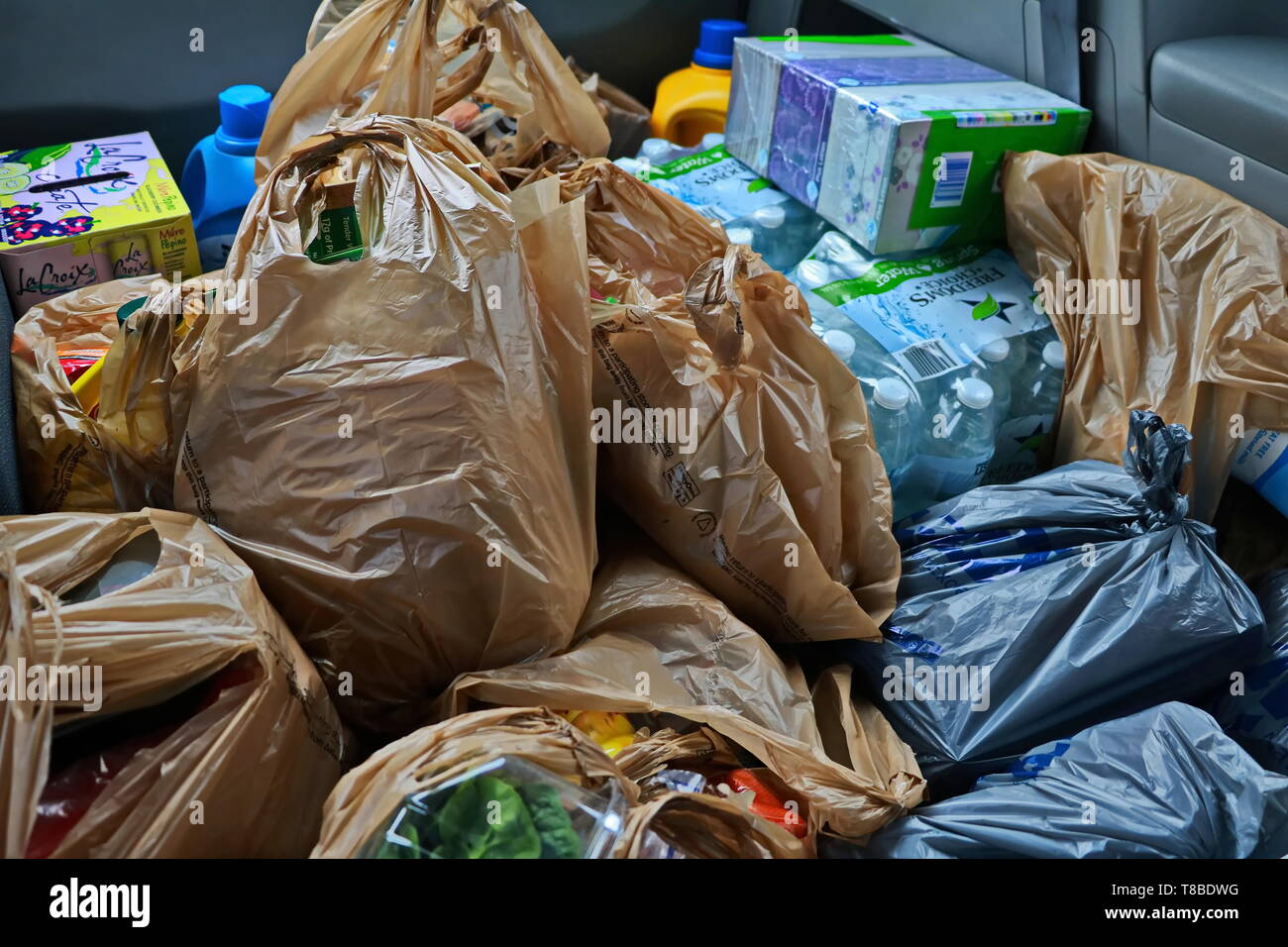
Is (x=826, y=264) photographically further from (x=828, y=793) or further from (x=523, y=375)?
(x=828, y=793)

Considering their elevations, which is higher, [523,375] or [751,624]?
[523,375]

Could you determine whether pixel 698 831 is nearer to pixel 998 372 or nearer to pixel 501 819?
pixel 501 819

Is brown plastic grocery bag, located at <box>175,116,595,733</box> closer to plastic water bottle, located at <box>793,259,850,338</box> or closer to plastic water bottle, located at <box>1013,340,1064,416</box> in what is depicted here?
plastic water bottle, located at <box>793,259,850,338</box>

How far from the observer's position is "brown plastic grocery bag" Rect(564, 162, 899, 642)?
3.24ft

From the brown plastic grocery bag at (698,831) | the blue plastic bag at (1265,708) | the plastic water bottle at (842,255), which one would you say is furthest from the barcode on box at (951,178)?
the brown plastic grocery bag at (698,831)

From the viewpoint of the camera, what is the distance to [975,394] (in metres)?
1.21

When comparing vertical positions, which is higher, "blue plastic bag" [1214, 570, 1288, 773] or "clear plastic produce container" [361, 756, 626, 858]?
"clear plastic produce container" [361, 756, 626, 858]

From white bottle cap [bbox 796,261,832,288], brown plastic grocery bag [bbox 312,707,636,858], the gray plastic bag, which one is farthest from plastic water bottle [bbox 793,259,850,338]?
brown plastic grocery bag [bbox 312,707,636,858]

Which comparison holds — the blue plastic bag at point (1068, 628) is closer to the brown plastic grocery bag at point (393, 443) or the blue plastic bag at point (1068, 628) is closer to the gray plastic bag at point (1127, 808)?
the gray plastic bag at point (1127, 808)

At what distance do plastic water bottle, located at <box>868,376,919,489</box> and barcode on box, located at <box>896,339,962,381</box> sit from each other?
1.0 inches

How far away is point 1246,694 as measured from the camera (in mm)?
1036
